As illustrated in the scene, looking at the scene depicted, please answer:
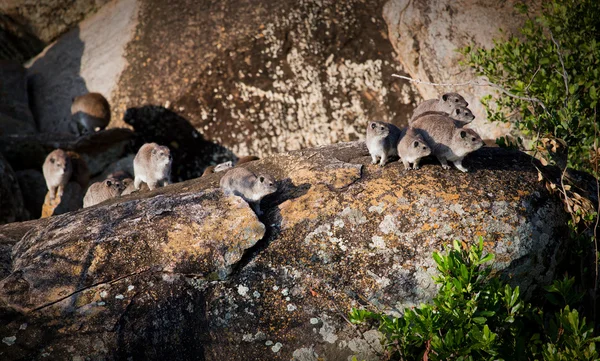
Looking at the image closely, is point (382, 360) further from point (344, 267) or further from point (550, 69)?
point (550, 69)

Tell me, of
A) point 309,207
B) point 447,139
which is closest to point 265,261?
point 309,207

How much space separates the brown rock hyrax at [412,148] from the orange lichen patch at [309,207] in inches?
33.4

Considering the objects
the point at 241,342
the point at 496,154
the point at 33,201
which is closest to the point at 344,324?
the point at 241,342

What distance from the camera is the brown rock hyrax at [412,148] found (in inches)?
255

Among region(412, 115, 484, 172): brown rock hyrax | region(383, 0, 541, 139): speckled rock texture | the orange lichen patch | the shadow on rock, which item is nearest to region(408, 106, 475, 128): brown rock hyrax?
region(412, 115, 484, 172): brown rock hyrax

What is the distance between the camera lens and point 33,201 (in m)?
12.7

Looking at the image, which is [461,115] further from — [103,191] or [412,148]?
[103,191]

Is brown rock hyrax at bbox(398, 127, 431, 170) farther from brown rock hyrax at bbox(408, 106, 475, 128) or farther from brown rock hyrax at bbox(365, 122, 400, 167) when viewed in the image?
brown rock hyrax at bbox(408, 106, 475, 128)

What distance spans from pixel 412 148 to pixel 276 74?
20.1 feet

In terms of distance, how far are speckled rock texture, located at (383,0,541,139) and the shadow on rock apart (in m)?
3.75

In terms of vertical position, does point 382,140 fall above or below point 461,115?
above

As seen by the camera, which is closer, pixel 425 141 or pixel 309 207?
pixel 309 207

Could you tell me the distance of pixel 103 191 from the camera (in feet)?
30.5

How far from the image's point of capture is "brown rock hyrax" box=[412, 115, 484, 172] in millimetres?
6492
